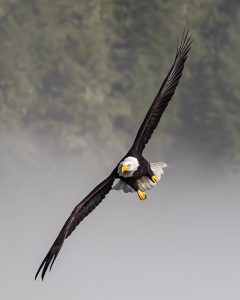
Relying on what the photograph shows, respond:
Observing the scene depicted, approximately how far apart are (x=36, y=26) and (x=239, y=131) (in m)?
9.60

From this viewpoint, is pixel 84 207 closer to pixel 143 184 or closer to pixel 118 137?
pixel 143 184

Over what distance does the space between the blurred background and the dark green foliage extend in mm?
55

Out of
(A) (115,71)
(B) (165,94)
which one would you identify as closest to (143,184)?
(B) (165,94)

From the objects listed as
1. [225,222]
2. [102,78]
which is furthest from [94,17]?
[225,222]

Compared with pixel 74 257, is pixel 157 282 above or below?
below

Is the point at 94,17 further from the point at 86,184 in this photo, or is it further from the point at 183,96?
the point at 86,184

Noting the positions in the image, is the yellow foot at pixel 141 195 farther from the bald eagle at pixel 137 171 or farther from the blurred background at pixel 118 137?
the blurred background at pixel 118 137

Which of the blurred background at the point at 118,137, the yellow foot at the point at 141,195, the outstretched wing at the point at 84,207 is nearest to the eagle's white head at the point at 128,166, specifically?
the yellow foot at the point at 141,195

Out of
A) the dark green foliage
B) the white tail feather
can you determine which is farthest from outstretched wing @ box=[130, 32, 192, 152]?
the dark green foliage

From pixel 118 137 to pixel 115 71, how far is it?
3946 millimetres

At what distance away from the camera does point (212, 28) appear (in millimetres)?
44188

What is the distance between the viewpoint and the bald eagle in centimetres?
1155

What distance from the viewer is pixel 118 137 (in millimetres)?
40531

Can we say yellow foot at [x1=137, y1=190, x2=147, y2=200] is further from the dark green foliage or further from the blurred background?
the dark green foliage
